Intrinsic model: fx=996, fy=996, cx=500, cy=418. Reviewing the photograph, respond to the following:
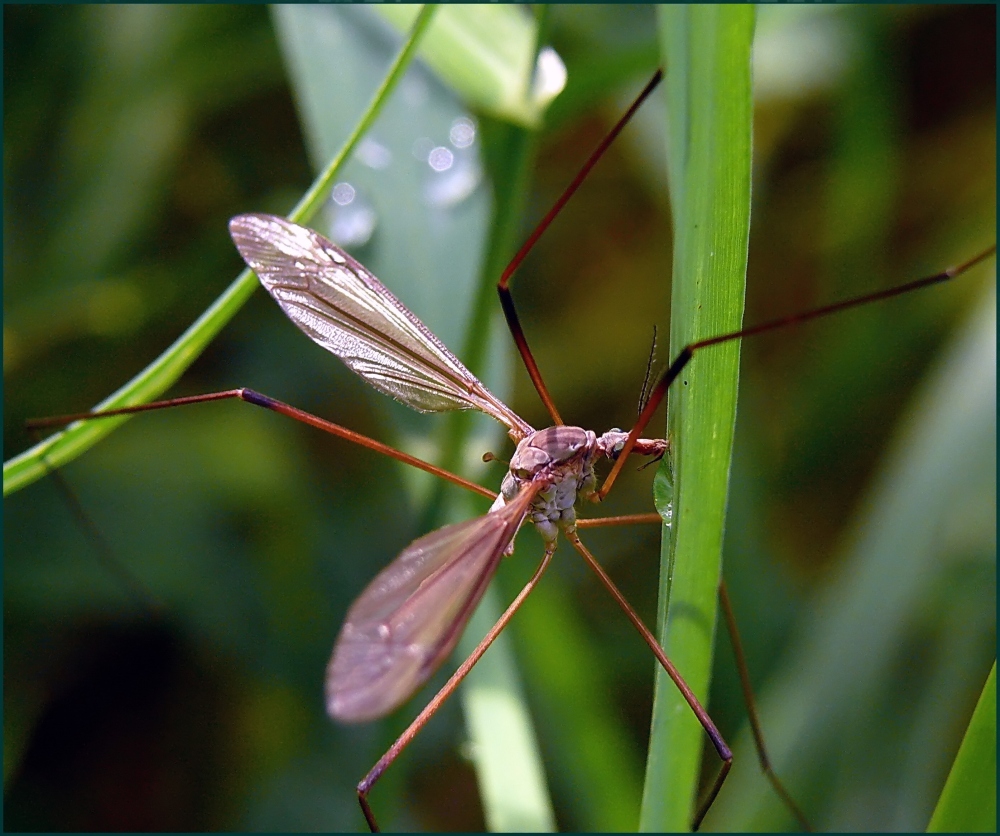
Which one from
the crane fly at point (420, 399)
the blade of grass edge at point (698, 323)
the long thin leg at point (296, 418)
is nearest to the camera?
the blade of grass edge at point (698, 323)

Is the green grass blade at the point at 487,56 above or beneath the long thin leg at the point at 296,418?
above

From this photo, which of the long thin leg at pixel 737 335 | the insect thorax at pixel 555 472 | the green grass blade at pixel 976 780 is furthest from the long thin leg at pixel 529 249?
the green grass blade at pixel 976 780

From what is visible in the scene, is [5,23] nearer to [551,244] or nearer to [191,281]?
[191,281]

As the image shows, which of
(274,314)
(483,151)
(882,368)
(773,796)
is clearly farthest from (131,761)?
(882,368)

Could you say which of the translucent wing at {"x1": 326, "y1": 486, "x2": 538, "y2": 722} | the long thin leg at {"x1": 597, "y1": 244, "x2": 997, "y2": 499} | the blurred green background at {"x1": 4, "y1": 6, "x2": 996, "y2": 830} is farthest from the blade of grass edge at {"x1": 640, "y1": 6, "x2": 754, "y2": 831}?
the blurred green background at {"x1": 4, "y1": 6, "x2": 996, "y2": 830}

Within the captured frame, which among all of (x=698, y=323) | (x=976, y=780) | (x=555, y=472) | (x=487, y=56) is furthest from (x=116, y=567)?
(x=976, y=780)

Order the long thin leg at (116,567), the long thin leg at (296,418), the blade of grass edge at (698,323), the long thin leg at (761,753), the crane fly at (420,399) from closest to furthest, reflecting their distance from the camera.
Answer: the blade of grass edge at (698,323) → the crane fly at (420,399) → the long thin leg at (296,418) → the long thin leg at (761,753) → the long thin leg at (116,567)

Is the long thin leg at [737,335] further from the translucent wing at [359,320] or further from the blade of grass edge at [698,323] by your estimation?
the translucent wing at [359,320]

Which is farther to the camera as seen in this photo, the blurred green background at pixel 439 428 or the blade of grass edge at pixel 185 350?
the blurred green background at pixel 439 428
